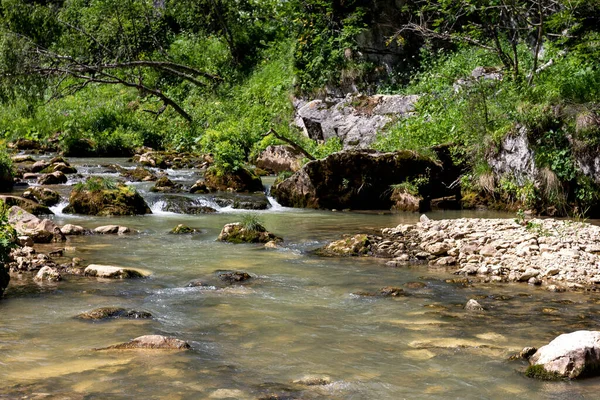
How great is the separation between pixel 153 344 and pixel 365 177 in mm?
10311

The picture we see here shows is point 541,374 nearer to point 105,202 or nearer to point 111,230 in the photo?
point 111,230

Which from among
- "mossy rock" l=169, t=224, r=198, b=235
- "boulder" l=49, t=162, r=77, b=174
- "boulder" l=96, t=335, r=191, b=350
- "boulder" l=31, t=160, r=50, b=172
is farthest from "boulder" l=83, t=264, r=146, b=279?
"boulder" l=31, t=160, r=50, b=172

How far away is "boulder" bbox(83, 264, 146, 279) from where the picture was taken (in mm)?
7379

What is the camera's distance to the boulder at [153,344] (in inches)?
189

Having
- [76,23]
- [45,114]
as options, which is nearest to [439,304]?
[45,114]

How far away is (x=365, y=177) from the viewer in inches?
576

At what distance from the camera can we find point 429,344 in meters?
5.09

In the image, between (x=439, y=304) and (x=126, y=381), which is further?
(x=439, y=304)

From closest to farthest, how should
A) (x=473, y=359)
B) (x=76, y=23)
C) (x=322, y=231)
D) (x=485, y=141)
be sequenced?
(x=473, y=359)
(x=322, y=231)
(x=485, y=141)
(x=76, y=23)

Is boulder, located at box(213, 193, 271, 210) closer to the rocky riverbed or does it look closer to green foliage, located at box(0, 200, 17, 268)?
the rocky riverbed

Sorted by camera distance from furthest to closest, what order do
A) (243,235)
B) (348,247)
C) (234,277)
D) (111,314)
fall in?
1. (243,235)
2. (348,247)
3. (234,277)
4. (111,314)

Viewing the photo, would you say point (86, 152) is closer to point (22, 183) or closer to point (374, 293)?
point (22, 183)

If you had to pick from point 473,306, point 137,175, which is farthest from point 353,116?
point 473,306

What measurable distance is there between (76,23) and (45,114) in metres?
10.6
